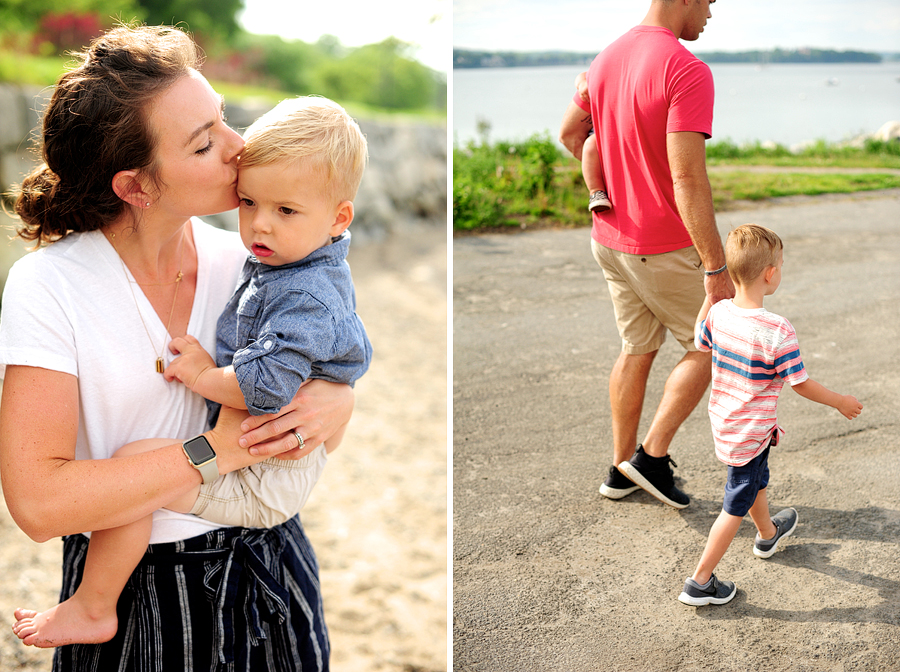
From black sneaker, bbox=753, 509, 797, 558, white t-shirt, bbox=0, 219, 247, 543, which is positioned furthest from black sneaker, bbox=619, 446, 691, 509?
white t-shirt, bbox=0, 219, 247, 543

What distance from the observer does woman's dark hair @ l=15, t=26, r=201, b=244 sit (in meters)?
1.45

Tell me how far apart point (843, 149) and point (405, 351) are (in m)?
8.57

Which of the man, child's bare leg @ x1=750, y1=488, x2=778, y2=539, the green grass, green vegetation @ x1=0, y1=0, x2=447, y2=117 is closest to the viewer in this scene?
the man

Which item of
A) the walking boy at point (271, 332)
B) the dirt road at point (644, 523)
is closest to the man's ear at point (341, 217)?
the walking boy at point (271, 332)

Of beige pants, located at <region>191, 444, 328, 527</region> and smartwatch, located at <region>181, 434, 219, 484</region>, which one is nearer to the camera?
smartwatch, located at <region>181, 434, 219, 484</region>

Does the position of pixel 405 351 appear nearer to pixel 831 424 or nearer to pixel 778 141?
pixel 831 424

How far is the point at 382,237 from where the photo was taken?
10969mm

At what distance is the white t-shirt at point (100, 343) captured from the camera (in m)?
1.43

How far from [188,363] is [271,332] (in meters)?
0.20

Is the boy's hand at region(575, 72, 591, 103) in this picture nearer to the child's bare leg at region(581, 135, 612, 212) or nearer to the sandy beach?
the child's bare leg at region(581, 135, 612, 212)

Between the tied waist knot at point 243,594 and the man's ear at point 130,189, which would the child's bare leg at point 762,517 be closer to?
the tied waist knot at point 243,594

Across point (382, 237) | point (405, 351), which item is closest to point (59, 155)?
point (405, 351)

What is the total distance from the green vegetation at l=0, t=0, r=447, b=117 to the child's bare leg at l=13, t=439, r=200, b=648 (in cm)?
710

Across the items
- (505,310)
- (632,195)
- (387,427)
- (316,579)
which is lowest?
(387,427)
